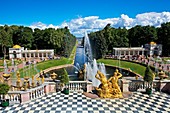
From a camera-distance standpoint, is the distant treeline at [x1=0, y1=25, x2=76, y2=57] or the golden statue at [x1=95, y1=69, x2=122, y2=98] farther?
the distant treeline at [x1=0, y1=25, x2=76, y2=57]

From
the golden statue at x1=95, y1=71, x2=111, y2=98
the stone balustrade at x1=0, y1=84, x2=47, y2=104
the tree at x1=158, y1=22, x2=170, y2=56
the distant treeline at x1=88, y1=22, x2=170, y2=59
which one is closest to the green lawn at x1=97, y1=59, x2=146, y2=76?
the distant treeline at x1=88, y1=22, x2=170, y2=59

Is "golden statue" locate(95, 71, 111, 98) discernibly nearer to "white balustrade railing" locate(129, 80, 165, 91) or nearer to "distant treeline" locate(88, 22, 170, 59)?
"white balustrade railing" locate(129, 80, 165, 91)

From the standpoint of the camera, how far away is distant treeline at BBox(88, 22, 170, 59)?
53.1 m

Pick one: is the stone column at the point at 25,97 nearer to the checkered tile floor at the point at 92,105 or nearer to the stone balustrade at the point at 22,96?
the stone balustrade at the point at 22,96

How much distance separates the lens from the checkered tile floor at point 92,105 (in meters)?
11.0

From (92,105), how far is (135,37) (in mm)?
53253

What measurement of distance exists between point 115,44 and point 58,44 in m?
19.4

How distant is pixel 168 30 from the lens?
5256cm

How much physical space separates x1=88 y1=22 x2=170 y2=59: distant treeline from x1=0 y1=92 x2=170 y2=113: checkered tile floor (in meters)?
37.9

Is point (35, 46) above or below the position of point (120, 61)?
above

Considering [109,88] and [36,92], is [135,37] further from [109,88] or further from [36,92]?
[36,92]

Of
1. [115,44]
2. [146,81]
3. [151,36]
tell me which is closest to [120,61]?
[115,44]

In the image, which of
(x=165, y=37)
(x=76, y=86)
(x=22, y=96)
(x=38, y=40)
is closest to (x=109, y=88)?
(x=76, y=86)

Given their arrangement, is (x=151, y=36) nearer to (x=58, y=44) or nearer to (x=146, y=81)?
(x=58, y=44)
